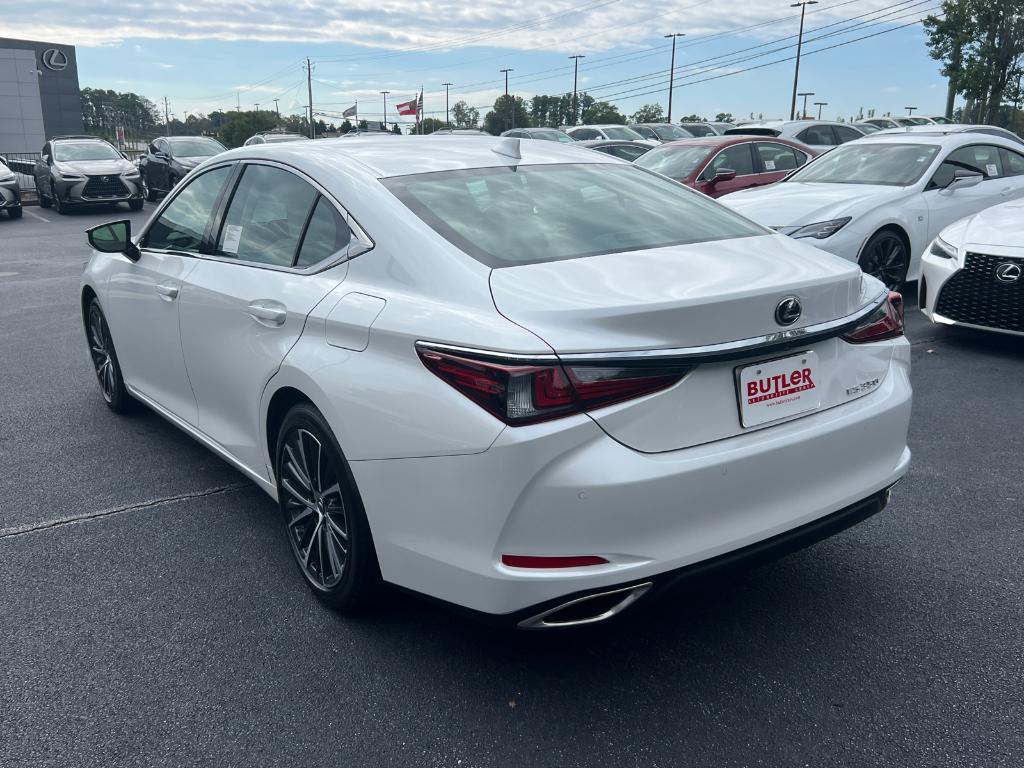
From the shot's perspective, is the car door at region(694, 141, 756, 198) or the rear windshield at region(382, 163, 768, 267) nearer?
the rear windshield at region(382, 163, 768, 267)

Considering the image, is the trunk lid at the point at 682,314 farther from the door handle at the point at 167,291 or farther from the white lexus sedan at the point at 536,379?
the door handle at the point at 167,291

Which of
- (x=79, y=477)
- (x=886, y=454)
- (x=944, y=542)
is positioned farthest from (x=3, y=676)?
(x=944, y=542)

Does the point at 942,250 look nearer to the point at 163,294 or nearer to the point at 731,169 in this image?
the point at 163,294

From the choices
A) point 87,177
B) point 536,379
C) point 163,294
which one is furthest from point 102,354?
point 87,177

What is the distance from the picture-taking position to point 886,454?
2.88m

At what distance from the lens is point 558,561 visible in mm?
2338

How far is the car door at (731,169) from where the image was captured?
11.4 meters

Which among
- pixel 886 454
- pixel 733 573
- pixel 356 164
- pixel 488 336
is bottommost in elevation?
pixel 733 573

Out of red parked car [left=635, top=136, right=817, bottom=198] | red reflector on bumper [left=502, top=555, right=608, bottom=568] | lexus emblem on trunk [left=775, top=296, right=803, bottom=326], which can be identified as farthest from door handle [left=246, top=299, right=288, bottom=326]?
red parked car [left=635, top=136, right=817, bottom=198]

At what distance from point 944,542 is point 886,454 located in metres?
0.95

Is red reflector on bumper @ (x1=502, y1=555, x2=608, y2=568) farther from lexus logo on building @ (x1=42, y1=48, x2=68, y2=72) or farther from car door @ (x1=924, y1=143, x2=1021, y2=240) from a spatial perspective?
lexus logo on building @ (x1=42, y1=48, x2=68, y2=72)

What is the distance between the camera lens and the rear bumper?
2.29m

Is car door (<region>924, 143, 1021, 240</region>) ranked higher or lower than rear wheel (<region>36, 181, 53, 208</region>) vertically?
higher

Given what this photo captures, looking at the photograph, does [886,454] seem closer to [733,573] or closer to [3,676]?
[733,573]
